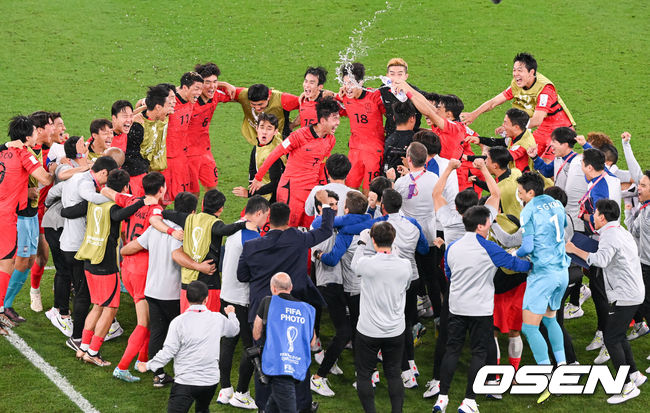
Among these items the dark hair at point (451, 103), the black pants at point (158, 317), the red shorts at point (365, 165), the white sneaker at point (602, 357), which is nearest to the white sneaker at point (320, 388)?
the black pants at point (158, 317)

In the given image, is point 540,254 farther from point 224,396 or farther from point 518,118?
point 224,396

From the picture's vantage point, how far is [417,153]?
7.68 metres

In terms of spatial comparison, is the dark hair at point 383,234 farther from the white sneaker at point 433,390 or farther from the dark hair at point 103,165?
the dark hair at point 103,165

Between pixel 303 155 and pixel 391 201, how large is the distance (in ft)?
6.95

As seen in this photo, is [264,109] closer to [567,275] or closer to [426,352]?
[426,352]

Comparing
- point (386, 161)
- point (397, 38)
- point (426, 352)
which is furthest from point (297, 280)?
point (397, 38)

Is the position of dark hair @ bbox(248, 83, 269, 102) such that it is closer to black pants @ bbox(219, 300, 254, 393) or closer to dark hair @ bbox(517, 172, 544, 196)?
black pants @ bbox(219, 300, 254, 393)

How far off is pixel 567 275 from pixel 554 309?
1.05 feet

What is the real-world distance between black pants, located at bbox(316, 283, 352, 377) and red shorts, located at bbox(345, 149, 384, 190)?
275 cm

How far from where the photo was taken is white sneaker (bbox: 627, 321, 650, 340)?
8374 mm

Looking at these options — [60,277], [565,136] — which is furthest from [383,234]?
[60,277]

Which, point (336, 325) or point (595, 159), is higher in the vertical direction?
point (595, 159)

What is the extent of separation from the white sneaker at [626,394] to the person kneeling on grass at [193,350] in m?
3.55

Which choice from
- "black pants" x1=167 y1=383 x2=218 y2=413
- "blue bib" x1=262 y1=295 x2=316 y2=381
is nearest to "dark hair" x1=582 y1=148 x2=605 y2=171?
"blue bib" x1=262 y1=295 x2=316 y2=381
